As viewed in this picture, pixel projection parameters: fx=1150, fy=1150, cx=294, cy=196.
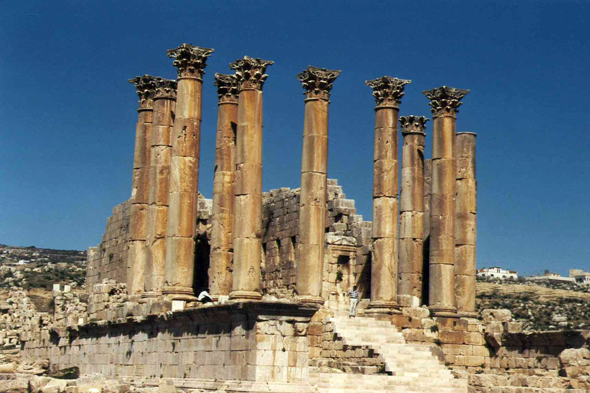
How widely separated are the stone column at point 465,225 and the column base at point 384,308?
7.83ft

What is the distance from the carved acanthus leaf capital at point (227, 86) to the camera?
36594mm

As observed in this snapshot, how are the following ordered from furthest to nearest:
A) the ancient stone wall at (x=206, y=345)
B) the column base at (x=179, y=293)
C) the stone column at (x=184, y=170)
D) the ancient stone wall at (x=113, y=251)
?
the ancient stone wall at (x=113, y=251), the stone column at (x=184, y=170), the column base at (x=179, y=293), the ancient stone wall at (x=206, y=345)

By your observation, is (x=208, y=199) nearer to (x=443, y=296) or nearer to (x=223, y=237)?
(x=223, y=237)

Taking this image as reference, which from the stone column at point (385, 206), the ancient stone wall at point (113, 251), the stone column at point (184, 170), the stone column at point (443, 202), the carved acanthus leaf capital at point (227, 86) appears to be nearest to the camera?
the stone column at point (184, 170)

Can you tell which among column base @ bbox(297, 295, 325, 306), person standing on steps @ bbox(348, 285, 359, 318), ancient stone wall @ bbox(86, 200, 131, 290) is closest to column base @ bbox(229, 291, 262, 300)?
column base @ bbox(297, 295, 325, 306)

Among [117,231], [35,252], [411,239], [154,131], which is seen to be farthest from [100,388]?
[35,252]

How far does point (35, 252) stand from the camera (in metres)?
94.6

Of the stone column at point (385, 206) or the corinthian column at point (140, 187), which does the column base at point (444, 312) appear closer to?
the stone column at point (385, 206)

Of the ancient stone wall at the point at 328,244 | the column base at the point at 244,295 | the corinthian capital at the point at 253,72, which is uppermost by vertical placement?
the corinthian capital at the point at 253,72

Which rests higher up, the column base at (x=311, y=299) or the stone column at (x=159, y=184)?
the stone column at (x=159, y=184)

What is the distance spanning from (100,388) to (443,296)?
41.7 feet

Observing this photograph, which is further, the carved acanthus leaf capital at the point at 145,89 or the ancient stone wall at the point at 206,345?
the carved acanthus leaf capital at the point at 145,89

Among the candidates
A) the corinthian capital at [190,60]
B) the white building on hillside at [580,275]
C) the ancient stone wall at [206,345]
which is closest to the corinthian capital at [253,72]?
the corinthian capital at [190,60]

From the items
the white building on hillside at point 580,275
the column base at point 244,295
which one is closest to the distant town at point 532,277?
the white building on hillside at point 580,275
